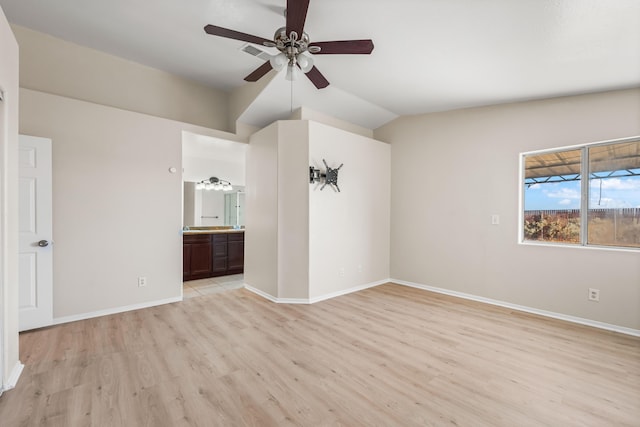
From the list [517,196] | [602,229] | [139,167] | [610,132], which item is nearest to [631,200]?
[602,229]

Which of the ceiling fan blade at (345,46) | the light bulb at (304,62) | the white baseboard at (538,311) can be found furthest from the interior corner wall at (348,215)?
the ceiling fan blade at (345,46)

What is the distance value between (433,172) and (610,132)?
201 centimetres

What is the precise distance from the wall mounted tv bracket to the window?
256cm

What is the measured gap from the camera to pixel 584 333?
9.66 ft

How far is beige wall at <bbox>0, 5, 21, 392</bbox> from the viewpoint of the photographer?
73.9 inches

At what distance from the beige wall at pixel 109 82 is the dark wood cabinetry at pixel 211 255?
208 cm

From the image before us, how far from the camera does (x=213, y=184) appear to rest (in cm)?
604

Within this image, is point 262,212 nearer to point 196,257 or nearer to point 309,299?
point 309,299

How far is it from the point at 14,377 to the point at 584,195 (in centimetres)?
577

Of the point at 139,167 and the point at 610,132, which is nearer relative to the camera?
the point at 610,132

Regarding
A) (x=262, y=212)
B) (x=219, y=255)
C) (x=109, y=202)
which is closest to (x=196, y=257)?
(x=219, y=255)

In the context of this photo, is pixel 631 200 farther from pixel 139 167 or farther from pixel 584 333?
pixel 139 167

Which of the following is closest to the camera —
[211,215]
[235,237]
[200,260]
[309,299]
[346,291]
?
A: [309,299]

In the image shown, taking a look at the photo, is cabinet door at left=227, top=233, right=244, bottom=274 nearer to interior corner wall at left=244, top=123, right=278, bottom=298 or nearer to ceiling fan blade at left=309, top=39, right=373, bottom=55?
interior corner wall at left=244, top=123, right=278, bottom=298
